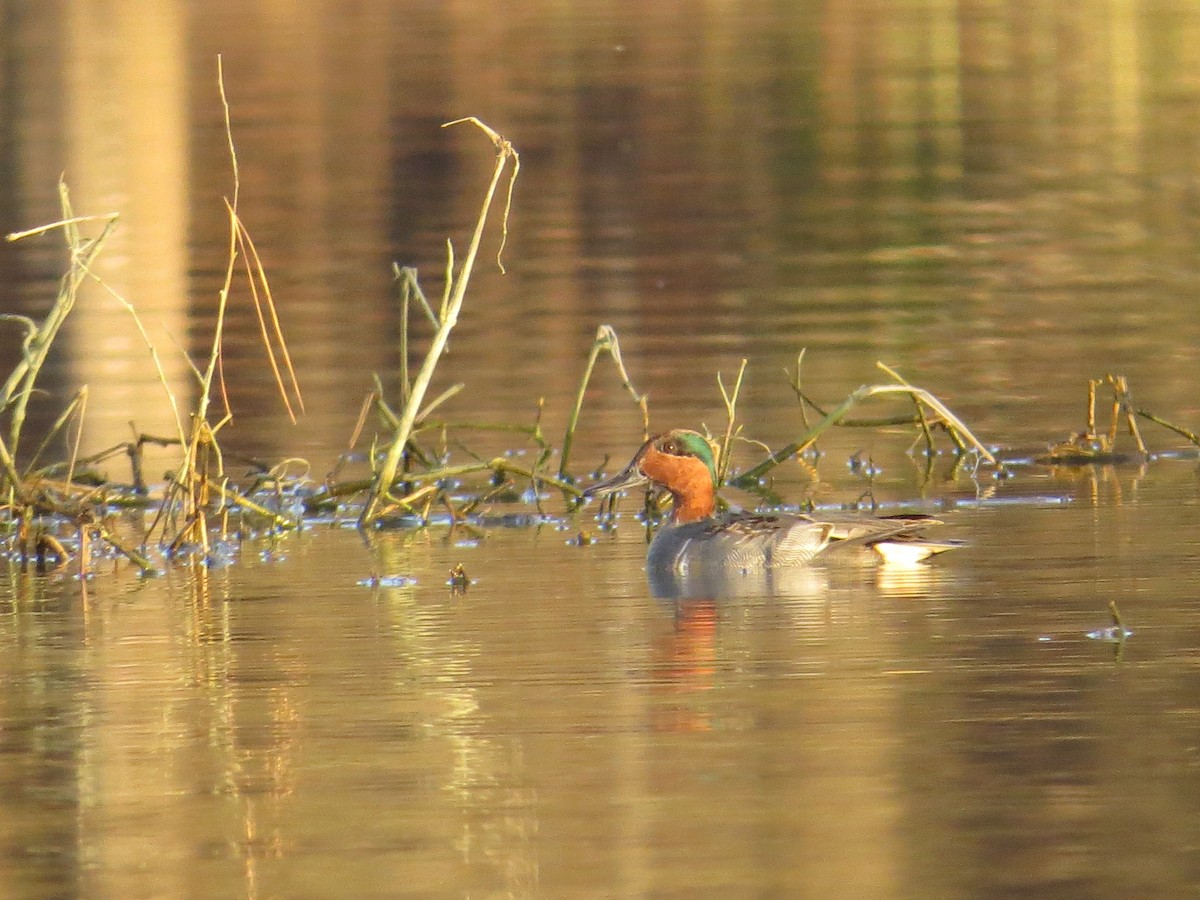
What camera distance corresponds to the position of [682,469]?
1170 centimetres

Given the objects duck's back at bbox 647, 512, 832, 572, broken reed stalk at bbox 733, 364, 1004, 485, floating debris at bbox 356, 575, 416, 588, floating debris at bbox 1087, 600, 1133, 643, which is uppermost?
broken reed stalk at bbox 733, 364, 1004, 485

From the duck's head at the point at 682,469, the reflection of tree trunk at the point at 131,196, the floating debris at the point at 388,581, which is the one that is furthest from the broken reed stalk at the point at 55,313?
the duck's head at the point at 682,469

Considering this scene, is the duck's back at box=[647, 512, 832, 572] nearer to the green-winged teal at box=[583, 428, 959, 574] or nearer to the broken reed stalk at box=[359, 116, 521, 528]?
the green-winged teal at box=[583, 428, 959, 574]

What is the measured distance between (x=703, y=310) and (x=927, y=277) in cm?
295

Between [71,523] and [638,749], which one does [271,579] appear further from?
[638,749]

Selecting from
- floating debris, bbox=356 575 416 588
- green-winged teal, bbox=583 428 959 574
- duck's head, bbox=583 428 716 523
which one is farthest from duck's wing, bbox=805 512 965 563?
floating debris, bbox=356 575 416 588

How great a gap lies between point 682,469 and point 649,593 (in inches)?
46.4

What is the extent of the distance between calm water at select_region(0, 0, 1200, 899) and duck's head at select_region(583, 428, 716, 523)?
1.12 ft

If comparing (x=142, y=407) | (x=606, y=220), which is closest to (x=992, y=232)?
(x=606, y=220)

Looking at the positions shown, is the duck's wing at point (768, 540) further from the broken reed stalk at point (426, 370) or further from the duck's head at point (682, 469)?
the broken reed stalk at point (426, 370)

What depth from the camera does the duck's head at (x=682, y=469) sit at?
11.7 meters

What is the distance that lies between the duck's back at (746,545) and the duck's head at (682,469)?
642 mm

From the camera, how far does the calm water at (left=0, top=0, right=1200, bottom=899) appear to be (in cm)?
705

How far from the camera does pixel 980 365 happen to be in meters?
17.3
